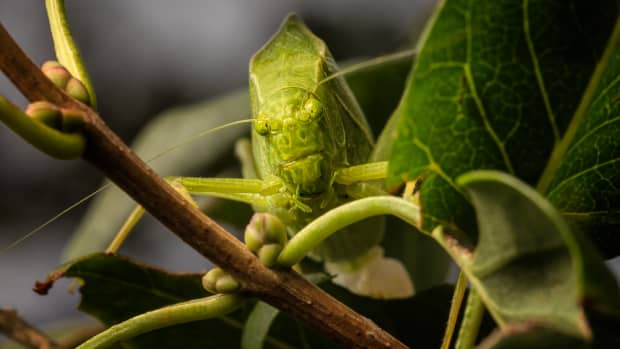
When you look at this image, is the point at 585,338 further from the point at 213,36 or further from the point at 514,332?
the point at 213,36

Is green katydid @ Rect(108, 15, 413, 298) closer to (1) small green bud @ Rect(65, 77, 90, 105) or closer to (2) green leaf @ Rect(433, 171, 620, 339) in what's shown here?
(1) small green bud @ Rect(65, 77, 90, 105)

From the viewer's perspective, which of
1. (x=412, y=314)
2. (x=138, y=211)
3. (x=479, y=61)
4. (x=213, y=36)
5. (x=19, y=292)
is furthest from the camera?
(x=213, y=36)

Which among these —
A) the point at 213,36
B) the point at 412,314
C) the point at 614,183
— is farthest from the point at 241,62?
the point at 614,183

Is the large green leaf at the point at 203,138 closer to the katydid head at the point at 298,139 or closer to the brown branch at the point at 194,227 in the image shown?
the katydid head at the point at 298,139

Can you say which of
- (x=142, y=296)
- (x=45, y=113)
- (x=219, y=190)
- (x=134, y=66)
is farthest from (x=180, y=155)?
(x=134, y=66)

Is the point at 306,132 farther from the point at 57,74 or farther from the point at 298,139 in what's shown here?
the point at 57,74

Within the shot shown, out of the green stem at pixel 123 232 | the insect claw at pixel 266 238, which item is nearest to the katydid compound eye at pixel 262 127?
the green stem at pixel 123 232
